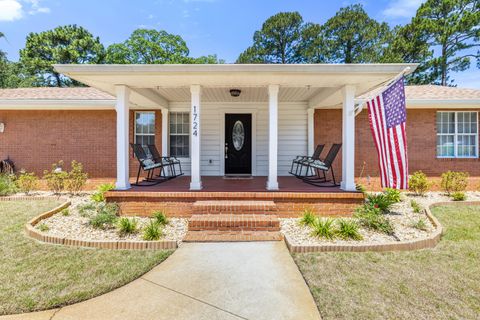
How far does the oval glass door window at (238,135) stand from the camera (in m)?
9.27

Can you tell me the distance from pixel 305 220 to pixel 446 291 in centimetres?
246

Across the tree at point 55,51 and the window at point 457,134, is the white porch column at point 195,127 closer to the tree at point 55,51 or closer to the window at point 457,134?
the window at point 457,134

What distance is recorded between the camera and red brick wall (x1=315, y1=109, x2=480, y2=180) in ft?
30.1

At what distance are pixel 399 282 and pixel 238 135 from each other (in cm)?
689

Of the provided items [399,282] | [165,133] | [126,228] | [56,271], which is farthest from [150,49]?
[399,282]

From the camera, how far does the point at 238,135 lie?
928 cm

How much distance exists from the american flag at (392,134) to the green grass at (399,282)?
126cm

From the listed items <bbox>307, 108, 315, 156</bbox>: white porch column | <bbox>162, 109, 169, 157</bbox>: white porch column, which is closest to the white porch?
<bbox>307, 108, 315, 156</bbox>: white porch column

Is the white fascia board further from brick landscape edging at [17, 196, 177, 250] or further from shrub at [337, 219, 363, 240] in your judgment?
shrub at [337, 219, 363, 240]

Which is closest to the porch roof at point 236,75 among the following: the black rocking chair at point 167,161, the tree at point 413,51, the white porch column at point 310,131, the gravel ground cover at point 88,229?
the black rocking chair at point 167,161

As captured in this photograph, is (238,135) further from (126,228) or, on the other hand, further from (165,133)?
(126,228)

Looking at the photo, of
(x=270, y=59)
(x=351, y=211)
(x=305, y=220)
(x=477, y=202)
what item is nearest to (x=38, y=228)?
(x=305, y=220)

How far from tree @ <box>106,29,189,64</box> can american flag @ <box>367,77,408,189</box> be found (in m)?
27.6

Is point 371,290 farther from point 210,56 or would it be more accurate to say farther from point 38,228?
point 210,56
